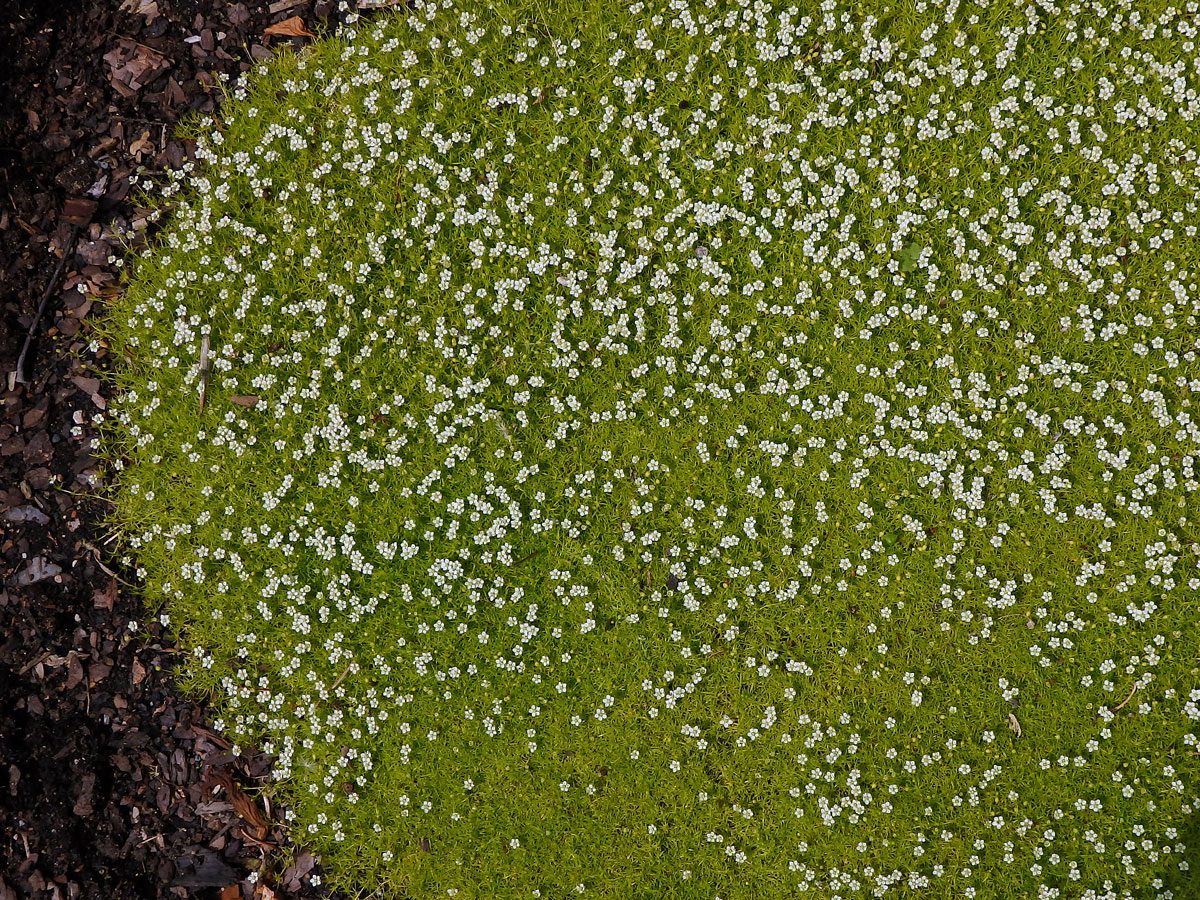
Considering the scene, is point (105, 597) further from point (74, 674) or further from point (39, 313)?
point (39, 313)

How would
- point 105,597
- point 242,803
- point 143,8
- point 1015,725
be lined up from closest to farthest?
1. point 1015,725
2. point 242,803
3. point 105,597
4. point 143,8

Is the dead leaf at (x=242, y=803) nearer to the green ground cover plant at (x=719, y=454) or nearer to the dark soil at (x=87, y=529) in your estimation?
the dark soil at (x=87, y=529)

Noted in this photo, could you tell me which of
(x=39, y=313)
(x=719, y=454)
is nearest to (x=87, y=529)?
(x=39, y=313)

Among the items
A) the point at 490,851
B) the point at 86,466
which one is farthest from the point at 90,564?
the point at 490,851

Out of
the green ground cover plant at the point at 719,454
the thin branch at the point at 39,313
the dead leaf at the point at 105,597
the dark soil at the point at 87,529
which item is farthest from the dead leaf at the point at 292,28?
the dead leaf at the point at 105,597

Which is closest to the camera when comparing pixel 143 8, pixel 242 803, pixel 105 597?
pixel 242 803
